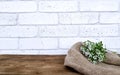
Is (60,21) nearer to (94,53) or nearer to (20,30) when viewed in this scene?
(20,30)

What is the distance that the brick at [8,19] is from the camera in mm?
1128

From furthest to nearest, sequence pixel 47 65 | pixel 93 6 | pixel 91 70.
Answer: pixel 93 6 < pixel 47 65 < pixel 91 70

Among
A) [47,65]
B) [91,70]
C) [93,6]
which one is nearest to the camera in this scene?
[91,70]

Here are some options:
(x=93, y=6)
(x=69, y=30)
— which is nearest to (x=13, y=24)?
(x=69, y=30)

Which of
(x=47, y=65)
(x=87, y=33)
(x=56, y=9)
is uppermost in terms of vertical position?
(x=56, y=9)

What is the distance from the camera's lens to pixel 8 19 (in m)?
1.13

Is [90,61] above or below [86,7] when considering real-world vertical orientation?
below

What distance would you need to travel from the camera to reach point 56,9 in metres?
1.12

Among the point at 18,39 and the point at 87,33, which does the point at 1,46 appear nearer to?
the point at 18,39

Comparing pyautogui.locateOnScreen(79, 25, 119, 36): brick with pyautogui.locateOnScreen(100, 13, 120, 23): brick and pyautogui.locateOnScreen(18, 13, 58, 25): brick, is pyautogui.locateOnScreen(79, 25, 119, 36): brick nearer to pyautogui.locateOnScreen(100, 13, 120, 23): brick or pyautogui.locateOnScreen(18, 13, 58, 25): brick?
pyautogui.locateOnScreen(100, 13, 120, 23): brick

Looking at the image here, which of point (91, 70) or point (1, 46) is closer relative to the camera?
point (91, 70)

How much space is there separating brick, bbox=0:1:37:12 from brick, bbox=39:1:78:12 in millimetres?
45

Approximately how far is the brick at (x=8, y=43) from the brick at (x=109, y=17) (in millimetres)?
451

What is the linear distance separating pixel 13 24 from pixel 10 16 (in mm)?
43
